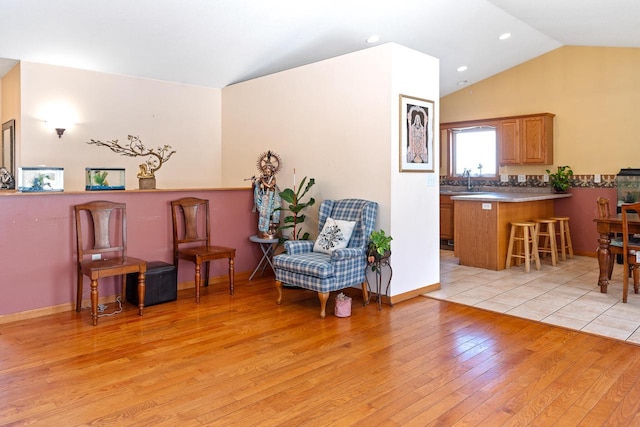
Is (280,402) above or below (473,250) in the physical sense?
below

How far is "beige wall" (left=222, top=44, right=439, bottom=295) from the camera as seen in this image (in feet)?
14.2

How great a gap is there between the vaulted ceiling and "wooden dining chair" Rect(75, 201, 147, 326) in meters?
1.80

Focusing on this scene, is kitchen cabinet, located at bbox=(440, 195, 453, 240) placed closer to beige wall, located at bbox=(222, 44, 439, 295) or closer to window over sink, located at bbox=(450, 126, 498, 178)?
window over sink, located at bbox=(450, 126, 498, 178)

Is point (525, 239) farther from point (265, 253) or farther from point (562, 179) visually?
point (265, 253)

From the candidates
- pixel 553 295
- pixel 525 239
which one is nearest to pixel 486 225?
pixel 525 239

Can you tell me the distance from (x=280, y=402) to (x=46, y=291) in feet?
8.82

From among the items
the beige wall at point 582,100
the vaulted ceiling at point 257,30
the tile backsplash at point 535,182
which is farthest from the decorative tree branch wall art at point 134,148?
the beige wall at point 582,100

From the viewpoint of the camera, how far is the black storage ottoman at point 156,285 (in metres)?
4.30

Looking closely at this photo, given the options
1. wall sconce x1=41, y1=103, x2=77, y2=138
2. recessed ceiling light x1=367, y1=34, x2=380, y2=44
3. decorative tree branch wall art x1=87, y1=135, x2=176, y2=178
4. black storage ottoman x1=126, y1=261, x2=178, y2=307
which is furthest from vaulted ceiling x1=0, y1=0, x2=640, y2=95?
black storage ottoman x1=126, y1=261, x2=178, y2=307

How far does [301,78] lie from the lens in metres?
5.17

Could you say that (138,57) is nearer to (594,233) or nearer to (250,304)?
(250,304)

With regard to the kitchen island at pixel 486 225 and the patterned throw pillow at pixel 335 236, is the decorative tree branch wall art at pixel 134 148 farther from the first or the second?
the kitchen island at pixel 486 225

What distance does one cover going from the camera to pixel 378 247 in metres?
4.06

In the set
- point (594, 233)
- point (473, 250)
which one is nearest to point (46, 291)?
point (473, 250)
